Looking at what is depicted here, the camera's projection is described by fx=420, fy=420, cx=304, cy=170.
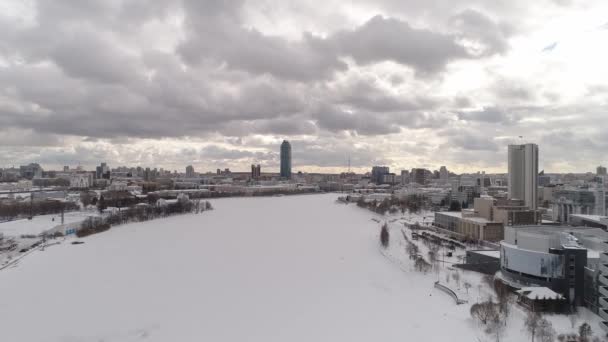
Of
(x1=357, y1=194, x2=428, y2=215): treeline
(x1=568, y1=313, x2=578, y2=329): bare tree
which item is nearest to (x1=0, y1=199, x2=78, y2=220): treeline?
(x1=357, y1=194, x2=428, y2=215): treeline

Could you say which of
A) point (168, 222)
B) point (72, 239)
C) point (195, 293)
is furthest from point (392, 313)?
point (168, 222)

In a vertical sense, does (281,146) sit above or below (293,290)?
above

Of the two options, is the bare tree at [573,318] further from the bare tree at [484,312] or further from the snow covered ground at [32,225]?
the snow covered ground at [32,225]

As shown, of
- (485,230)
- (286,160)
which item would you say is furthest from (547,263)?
(286,160)

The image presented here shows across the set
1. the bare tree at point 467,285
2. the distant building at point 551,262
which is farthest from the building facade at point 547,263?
the bare tree at point 467,285

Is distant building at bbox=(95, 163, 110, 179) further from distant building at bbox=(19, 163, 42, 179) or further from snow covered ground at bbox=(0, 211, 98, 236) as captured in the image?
snow covered ground at bbox=(0, 211, 98, 236)

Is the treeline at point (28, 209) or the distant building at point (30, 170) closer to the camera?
the treeline at point (28, 209)

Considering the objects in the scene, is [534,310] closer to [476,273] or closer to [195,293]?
[476,273]
